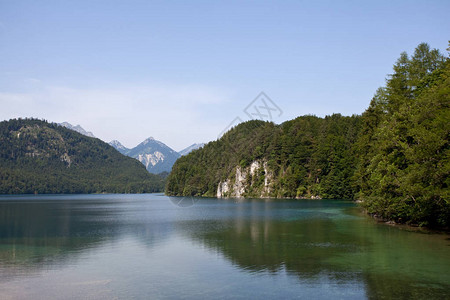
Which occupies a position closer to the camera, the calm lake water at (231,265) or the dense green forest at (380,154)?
the calm lake water at (231,265)

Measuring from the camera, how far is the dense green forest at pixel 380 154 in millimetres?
35219

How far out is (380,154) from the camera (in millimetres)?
48188

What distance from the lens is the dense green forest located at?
116 feet

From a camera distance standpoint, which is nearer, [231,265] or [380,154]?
[231,265]

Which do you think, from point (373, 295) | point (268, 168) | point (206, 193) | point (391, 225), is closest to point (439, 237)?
point (391, 225)

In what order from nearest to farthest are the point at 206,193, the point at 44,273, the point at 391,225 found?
the point at 44,273 → the point at 391,225 → the point at 206,193

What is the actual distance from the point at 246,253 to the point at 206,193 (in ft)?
541

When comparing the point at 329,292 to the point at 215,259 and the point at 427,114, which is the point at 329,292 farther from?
the point at 427,114

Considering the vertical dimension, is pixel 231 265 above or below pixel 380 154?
below

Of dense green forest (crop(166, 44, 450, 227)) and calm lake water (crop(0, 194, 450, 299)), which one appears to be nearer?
calm lake water (crop(0, 194, 450, 299))

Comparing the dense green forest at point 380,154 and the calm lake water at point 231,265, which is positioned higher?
the dense green forest at point 380,154

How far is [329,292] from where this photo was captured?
19.4 m

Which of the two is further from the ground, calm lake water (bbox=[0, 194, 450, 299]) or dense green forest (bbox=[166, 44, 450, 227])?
dense green forest (bbox=[166, 44, 450, 227])

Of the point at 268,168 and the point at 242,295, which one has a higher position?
the point at 268,168
